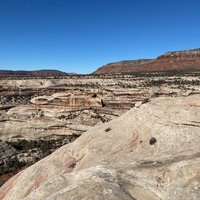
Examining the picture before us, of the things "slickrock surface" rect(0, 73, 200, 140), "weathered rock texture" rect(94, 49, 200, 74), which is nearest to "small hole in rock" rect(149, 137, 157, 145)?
"slickrock surface" rect(0, 73, 200, 140)

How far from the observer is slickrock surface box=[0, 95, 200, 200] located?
15164mm

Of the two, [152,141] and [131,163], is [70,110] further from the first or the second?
[131,163]

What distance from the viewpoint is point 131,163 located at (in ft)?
61.0

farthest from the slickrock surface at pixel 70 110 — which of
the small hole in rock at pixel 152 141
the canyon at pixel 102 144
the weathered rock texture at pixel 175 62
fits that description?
the weathered rock texture at pixel 175 62

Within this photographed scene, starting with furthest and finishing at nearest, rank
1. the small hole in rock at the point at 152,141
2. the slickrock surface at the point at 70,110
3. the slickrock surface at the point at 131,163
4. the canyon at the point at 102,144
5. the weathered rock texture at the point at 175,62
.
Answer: the weathered rock texture at the point at 175,62, the slickrock surface at the point at 70,110, the small hole in rock at the point at 152,141, the canyon at the point at 102,144, the slickrock surface at the point at 131,163

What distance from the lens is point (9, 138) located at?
65250mm

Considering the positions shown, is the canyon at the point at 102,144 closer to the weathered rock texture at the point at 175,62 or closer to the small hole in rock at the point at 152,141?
the small hole in rock at the point at 152,141

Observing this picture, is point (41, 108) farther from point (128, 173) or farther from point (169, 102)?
point (128, 173)

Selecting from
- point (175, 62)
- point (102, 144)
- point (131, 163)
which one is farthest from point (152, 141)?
point (175, 62)

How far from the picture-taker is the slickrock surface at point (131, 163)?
15164mm

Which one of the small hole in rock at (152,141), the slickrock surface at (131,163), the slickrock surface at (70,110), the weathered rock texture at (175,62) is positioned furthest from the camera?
the weathered rock texture at (175,62)

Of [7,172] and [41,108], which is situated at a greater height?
[41,108]

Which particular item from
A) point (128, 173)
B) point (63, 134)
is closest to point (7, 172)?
point (63, 134)

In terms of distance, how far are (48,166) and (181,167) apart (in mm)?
15409
